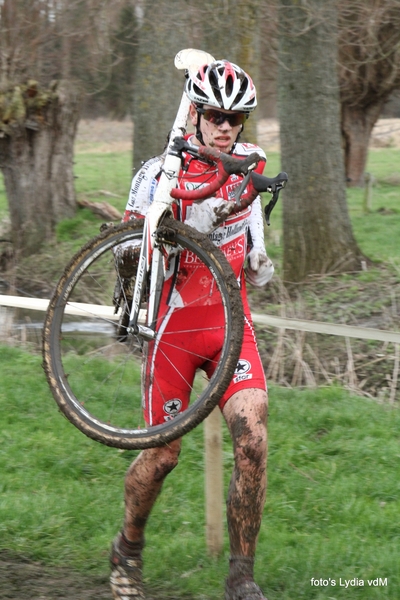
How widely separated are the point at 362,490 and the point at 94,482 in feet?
5.24

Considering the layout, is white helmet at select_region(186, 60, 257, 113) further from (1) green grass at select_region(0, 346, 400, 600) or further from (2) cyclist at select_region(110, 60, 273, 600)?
(1) green grass at select_region(0, 346, 400, 600)

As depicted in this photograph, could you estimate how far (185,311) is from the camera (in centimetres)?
378

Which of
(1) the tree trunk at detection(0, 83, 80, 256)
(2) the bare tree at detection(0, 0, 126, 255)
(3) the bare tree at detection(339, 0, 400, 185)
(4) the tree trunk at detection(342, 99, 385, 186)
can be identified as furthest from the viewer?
(4) the tree trunk at detection(342, 99, 385, 186)

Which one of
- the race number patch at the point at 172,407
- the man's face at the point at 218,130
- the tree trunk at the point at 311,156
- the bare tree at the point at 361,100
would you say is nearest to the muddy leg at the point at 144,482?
the race number patch at the point at 172,407

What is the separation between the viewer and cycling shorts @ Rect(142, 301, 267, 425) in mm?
3738

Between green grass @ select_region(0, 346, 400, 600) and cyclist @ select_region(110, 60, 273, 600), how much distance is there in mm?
529

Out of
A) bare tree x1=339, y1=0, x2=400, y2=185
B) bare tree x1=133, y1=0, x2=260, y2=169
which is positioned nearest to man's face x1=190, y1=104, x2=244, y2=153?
bare tree x1=133, y1=0, x2=260, y2=169

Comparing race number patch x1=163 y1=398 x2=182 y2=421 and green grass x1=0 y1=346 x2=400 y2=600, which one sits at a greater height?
race number patch x1=163 y1=398 x2=182 y2=421

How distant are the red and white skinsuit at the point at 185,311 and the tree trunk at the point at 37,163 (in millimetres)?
10900

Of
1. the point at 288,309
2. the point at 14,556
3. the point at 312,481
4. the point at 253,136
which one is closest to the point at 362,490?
the point at 312,481

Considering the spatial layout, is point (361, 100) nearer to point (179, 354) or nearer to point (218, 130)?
point (218, 130)

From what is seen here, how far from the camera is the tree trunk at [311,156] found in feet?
33.7

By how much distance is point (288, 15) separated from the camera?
10055 millimetres

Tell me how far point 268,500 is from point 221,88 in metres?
2.53
